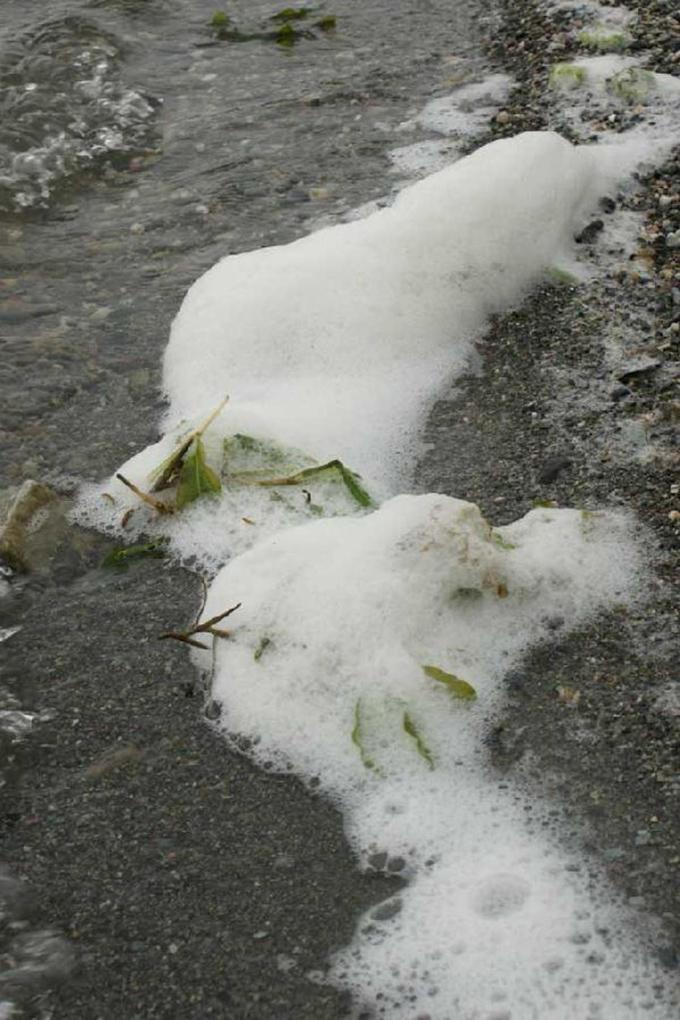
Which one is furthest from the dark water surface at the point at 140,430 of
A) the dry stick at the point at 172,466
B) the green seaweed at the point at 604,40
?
the green seaweed at the point at 604,40

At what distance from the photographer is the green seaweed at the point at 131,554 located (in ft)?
10.8

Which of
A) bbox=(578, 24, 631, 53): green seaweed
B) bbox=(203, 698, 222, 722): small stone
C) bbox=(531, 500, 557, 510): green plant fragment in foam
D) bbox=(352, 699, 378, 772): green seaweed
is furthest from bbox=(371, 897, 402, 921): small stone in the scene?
Answer: bbox=(578, 24, 631, 53): green seaweed

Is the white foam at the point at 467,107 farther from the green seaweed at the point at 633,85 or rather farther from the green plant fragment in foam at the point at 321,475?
the green plant fragment in foam at the point at 321,475

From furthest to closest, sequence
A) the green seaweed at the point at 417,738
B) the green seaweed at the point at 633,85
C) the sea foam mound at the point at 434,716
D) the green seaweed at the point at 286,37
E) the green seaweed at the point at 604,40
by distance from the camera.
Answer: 1. the green seaweed at the point at 286,37
2. the green seaweed at the point at 604,40
3. the green seaweed at the point at 633,85
4. the green seaweed at the point at 417,738
5. the sea foam mound at the point at 434,716

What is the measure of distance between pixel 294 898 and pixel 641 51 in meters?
4.69

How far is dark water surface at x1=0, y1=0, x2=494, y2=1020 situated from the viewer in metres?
2.31

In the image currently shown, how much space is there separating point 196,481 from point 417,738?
1102 millimetres

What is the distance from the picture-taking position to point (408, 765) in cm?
259

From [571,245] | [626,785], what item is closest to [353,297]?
[571,245]

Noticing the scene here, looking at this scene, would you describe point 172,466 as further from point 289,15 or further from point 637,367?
point 289,15

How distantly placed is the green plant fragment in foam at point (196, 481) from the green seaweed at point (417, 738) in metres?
1.02

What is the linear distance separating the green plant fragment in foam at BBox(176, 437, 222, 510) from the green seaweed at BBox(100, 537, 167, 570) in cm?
14

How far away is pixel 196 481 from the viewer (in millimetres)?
3369

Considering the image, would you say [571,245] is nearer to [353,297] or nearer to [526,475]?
[353,297]
